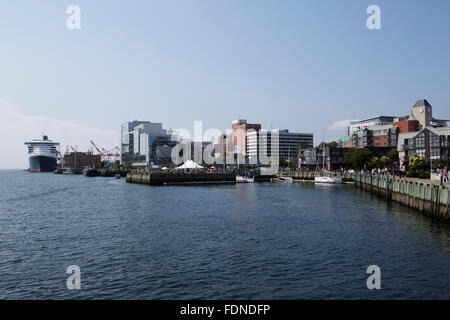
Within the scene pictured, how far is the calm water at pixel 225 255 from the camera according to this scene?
20.9m

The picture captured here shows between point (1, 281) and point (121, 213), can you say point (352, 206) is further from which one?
point (1, 281)

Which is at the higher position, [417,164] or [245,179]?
[417,164]

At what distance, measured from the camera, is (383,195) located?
73812mm

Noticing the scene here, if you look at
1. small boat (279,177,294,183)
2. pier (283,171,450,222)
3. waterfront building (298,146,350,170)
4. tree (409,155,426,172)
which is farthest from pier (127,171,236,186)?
tree (409,155,426,172)

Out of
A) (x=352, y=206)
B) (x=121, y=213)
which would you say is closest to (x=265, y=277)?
(x=121, y=213)

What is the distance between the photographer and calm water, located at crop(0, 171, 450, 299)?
2088 centimetres

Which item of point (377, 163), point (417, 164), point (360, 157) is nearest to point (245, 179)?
point (360, 157)

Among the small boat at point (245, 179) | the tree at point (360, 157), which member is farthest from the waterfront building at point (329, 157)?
the small boat at point (245, 179)

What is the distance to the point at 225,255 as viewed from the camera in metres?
28.0

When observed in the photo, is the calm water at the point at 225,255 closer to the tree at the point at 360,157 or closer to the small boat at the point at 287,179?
the small boat at the point at 287,179

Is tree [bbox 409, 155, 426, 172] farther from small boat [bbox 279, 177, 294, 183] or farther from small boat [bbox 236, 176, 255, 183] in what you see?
small boat [bbox 236, 176, 255, 183]

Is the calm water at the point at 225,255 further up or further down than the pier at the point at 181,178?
further down

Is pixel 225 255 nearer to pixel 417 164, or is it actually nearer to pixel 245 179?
pixel 417 164

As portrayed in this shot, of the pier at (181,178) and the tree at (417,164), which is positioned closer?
the tree at (417,164)
